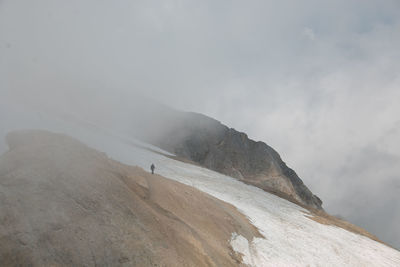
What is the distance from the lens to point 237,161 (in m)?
121

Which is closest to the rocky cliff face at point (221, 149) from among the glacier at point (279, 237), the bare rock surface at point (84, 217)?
the glacier at point (279, 237)

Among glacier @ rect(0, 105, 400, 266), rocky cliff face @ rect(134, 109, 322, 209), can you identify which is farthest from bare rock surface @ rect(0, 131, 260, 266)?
rocky cliff face @ rect(134, 109, 322, 209)

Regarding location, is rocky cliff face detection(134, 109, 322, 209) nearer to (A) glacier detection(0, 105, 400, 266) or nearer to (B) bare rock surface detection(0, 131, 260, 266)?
(A) glacier detection(0, 105, 400, 266)

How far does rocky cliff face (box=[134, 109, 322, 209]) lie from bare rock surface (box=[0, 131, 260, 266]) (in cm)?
8715

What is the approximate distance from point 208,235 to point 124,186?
7.56m

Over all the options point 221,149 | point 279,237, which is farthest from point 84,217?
point 221,149

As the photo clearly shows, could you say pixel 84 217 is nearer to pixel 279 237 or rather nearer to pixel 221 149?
pixel 279 237

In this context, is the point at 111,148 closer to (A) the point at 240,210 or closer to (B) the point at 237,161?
(A) the point at 240,210

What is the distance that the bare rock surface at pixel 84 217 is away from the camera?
1355cm

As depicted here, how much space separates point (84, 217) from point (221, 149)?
359 feet

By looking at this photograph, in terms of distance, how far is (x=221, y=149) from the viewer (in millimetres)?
124000

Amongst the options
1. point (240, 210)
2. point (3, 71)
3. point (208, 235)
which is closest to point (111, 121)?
point (3, 71)

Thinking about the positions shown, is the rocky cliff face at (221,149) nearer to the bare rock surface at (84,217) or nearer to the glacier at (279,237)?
the glacier at (279,237)

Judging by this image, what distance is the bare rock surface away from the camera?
44.5 ft
